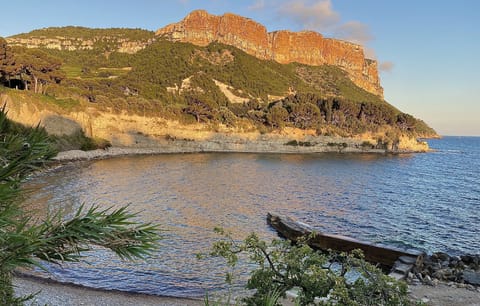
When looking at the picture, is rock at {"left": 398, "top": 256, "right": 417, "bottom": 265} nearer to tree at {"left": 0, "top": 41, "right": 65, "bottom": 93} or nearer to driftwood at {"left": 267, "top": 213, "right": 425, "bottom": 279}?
driftwood at {"left": 267, "top": 213, "right": 425, "bottom": 279}

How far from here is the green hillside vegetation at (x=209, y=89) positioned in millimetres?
79438

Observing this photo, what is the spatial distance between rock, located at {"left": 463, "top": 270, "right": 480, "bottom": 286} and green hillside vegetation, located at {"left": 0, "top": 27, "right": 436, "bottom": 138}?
64.1 metres

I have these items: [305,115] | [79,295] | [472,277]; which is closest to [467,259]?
[472,277]

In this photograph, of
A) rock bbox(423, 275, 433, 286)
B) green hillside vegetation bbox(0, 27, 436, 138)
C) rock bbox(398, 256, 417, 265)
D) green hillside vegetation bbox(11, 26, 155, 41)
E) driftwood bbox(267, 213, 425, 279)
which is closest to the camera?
rock bbox(423, 275, 433, 286)

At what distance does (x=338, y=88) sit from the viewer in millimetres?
147625

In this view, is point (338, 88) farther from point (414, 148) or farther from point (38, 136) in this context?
point (38, 136)

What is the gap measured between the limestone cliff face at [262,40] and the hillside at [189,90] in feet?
32.8

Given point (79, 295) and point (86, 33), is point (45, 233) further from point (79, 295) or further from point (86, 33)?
point (86, 33)

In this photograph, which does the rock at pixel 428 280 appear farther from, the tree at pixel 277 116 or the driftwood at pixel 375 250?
the tree at pixel 277 116

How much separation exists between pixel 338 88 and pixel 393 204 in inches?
4895

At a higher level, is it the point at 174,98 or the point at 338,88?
the point at 338,88

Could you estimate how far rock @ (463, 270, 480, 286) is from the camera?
1219cm

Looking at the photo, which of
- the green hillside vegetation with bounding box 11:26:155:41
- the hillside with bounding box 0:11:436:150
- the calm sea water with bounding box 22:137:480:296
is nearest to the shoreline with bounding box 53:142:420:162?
the hillside with bounding box 0:11:436:150

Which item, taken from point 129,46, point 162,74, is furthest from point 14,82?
point 129,46
